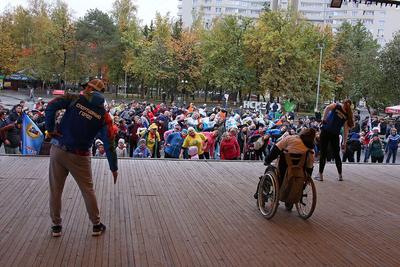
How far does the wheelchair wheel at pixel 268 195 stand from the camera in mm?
5734

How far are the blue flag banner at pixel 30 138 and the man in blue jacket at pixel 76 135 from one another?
6.21 metres

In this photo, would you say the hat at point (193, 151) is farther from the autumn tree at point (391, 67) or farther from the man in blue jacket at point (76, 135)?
the autumn tree at point (391, 67)

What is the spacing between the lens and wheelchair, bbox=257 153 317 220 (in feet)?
18.9

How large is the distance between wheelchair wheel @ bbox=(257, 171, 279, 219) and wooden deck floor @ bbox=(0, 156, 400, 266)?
0.12 metres

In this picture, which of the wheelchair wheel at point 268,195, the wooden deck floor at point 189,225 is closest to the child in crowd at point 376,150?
the wooden deck floor at point 189,225

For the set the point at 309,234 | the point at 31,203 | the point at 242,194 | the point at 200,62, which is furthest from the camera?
the point at 200,62

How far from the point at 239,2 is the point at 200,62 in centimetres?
7054

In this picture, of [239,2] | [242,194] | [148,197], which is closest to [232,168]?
[242,194]

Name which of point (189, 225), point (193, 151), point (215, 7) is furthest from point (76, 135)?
point (215, 7)

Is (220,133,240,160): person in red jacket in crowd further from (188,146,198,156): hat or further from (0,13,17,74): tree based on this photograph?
(0,13,17,74): tree

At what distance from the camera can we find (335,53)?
49562 millimetres

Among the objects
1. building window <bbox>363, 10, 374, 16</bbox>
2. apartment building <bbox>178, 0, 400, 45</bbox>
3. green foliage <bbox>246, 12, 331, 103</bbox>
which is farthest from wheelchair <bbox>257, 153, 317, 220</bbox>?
building window <bbox>363, 10, 374, 16</bbox>

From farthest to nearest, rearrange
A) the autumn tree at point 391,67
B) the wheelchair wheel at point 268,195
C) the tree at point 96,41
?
the tree at point 96,41, the autumn tree at point 391,67, the wheelchair wheel at point 268,195

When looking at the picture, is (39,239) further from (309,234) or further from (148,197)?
(309,234)
